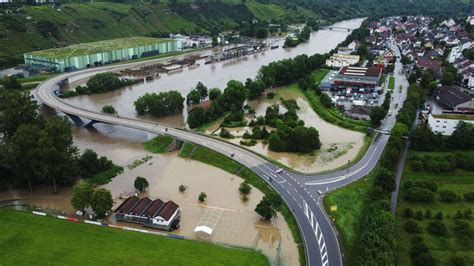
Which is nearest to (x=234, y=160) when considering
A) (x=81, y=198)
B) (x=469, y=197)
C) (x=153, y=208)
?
(x=153, y=208)

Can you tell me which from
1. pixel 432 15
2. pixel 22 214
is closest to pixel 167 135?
pixel 22 214

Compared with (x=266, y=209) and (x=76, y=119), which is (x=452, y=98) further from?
(x=76, y=119)

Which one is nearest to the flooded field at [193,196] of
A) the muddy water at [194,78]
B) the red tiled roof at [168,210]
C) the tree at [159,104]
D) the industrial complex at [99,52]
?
the red tiled roof at [168,210]

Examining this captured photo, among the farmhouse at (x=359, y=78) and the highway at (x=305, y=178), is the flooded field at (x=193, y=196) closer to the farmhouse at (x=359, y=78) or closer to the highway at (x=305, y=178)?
the highway at (x=305, y=178)

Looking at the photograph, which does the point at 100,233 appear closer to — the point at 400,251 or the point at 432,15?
the point at 400,251

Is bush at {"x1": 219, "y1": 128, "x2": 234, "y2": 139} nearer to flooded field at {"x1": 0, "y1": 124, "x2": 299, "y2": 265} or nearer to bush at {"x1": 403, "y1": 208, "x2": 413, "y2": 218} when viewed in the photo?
flooded field at {"x1": 0, "y1": 124, "x2": 299, "y2": 265}

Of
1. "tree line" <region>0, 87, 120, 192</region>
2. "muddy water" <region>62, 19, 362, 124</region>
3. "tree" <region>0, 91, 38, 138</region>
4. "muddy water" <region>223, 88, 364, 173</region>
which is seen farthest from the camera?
"muddy water" <region>62, 19, 362, 124</region>

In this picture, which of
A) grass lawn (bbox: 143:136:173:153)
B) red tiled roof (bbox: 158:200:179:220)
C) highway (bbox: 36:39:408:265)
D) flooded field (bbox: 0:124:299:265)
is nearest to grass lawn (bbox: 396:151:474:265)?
highway (bbox: 36:39:408:265)
